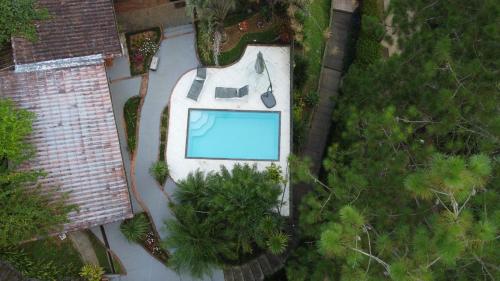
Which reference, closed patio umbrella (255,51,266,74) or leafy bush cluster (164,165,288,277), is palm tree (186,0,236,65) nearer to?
closed patio umbrella (255,51,266,74)

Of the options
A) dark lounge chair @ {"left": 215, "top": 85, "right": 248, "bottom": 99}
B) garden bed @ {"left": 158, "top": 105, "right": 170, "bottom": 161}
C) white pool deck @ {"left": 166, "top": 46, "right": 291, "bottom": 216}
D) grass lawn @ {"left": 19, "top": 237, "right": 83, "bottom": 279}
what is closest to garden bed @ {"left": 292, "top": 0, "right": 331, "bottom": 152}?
white pool deck @ {"left": 166, "top": 46, "right": 291, "bottom": 216}

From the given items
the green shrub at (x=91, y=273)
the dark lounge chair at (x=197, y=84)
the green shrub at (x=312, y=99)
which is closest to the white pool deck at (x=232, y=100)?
the dark lounge chair at (x=197, y=84)

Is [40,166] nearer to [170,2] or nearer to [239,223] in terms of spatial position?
[239,223]

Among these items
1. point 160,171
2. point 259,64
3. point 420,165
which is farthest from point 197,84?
point 420,165

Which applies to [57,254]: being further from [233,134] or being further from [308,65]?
[308,65]

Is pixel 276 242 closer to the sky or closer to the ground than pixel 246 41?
closer to the ground

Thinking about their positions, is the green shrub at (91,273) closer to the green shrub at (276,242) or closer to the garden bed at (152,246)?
the garden bed at (152,246)

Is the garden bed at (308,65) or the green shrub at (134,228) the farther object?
the garden bed at (308,65)
